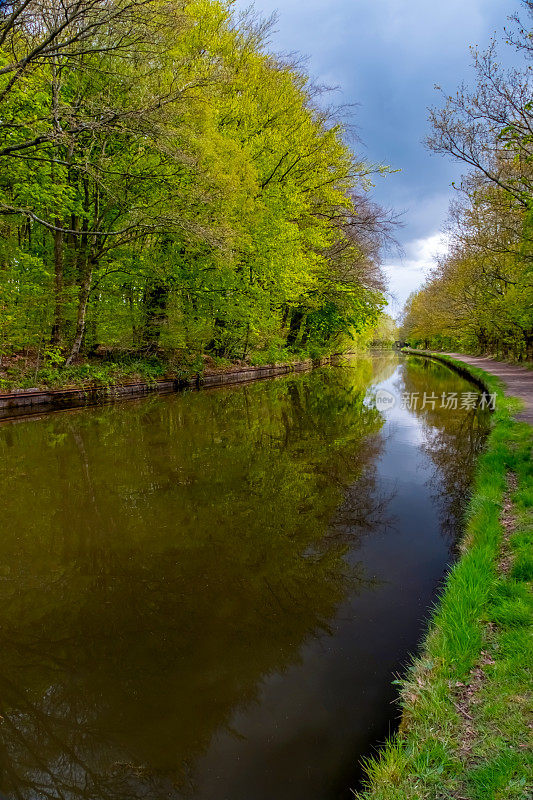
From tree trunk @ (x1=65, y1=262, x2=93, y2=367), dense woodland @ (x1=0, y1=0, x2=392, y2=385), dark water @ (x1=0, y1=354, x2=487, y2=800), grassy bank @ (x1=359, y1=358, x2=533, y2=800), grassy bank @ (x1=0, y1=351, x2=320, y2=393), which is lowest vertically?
dark water @ (x1=0, y1=354, x2=487, y2=800)

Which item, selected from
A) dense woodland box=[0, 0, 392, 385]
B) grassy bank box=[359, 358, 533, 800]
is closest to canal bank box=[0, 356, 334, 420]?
dense woodland box=[0, 0, 392, 385]

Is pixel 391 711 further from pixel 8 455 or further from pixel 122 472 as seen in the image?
pixel 8 455

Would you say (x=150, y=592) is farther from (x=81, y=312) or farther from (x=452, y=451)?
(x=81, y=312)

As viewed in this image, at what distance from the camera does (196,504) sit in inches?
207

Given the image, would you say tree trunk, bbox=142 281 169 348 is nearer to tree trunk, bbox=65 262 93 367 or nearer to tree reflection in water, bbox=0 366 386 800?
tree trunk, bbox=65 262 93 367

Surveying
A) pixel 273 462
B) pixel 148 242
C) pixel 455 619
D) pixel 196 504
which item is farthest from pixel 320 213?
pixel 455 619

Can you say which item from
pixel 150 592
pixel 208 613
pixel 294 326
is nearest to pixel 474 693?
pixel 208 613

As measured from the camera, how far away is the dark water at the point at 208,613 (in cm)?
208

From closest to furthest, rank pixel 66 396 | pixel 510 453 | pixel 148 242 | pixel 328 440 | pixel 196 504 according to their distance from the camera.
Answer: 1. pixel 196 504
2. pixel 510 453
3. pixel 328 440
4. pixel 66 396
5. pixel 148 242

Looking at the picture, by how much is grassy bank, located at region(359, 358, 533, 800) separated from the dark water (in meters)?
0.27

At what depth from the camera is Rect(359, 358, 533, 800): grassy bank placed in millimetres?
1721

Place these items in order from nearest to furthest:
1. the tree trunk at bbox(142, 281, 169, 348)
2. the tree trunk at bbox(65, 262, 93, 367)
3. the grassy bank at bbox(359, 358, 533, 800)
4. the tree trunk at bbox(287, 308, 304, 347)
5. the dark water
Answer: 1. the grassy bank at bbox(359, 358, 533, 800)
2. the dark water
3. the tree trunk at bbox(65, 262, 93, 367)
4. the tree trunk at bbox(142, 281, 169, 348)
5. the tree trunk at bbox(287, 308, 304, 347)

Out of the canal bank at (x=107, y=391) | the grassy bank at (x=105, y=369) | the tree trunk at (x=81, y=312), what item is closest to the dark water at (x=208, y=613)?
the canal bank at (x=107, y=391)

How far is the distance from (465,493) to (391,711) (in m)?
4.06
